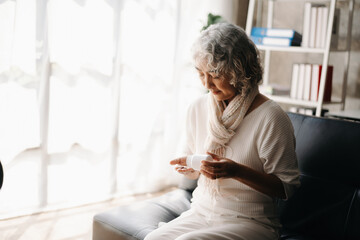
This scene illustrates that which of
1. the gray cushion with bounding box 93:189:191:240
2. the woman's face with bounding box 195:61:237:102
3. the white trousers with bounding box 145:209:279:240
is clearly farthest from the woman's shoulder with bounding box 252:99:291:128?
the gray cushion with bounding box 93:189:191:240

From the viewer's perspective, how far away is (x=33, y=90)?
245 centimetres

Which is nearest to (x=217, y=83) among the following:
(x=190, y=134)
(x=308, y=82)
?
(x=190, y=134)

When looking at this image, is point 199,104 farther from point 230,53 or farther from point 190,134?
point 230,53

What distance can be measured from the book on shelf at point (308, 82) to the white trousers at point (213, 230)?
1592 millimetres

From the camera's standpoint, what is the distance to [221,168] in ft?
4.37

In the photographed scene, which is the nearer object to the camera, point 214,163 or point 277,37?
point 214,163

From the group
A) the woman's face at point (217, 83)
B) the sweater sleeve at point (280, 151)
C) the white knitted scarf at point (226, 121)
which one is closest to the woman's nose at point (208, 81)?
the woman's face at point (217, 83)

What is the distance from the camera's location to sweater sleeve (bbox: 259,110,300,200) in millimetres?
1384

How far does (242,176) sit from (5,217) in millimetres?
1732

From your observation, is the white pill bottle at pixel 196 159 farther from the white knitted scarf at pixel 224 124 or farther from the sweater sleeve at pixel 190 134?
the sweater sleeve at pixel 190 134

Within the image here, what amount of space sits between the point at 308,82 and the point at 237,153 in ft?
5.09

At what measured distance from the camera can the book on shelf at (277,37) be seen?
2867 mm

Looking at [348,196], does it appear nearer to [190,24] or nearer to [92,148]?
[92,148]

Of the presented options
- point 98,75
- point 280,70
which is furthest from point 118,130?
point 280,70
